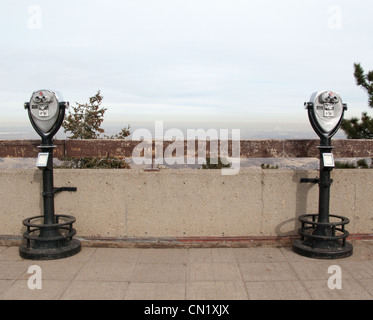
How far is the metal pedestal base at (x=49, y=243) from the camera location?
14.2 ft

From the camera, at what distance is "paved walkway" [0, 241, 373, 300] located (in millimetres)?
3533

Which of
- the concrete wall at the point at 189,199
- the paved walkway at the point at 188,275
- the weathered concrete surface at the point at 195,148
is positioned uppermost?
the weathered concrete surface at the point at 195,148

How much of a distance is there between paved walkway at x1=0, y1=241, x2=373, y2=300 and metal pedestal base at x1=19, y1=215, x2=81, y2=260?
81 millimetres

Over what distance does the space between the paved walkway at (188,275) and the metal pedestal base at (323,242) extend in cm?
8

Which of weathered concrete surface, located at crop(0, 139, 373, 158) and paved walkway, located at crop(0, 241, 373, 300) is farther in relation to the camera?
weathered concrete surface, located at crop(0, 139, 373, 158)

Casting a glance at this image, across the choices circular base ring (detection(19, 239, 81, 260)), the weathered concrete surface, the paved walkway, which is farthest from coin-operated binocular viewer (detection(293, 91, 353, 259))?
circular base ring (detection(19, 239, 81, 260))

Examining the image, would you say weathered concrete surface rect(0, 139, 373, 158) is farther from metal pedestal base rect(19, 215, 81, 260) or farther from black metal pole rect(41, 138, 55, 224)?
metal pedestal base rect(19, 215, 81, 260)

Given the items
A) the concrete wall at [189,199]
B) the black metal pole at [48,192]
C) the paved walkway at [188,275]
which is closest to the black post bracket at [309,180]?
the concrete wall at [189,199]

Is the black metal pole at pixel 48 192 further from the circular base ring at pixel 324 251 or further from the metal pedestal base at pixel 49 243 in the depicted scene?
the circular base ring at pixel 324 251

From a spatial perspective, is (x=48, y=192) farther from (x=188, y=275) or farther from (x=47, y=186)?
(x=188, y=275)

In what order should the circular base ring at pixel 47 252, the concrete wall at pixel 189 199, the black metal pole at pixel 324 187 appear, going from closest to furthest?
the circular base ring at pixel 47 252 → the black metal pole at pixel 324 187 → the concrete wall at pixel 189 199

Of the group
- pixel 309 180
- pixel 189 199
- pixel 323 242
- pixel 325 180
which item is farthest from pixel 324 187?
pixel 189 199

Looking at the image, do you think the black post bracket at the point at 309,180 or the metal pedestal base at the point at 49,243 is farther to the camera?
the black post bracket at the point at 309,180
